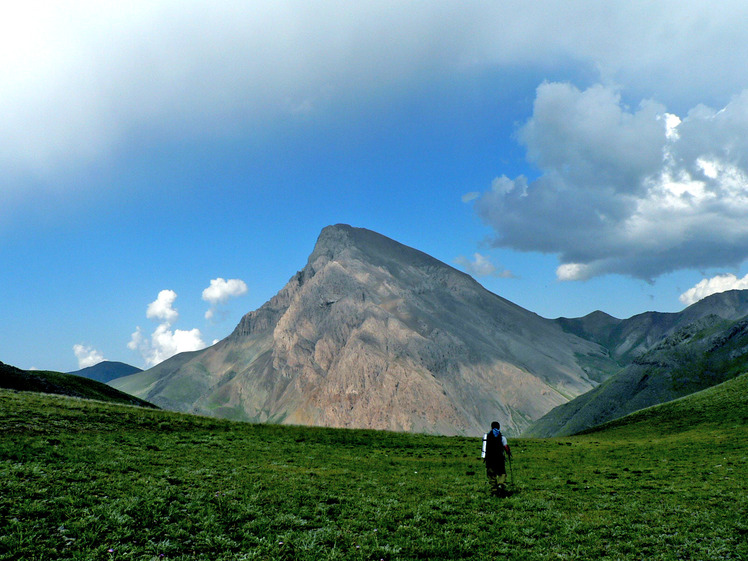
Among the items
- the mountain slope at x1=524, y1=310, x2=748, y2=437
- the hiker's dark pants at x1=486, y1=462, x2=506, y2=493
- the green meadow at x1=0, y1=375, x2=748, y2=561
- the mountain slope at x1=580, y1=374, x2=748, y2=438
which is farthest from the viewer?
the mountain slope at x1=524, y1=310, x2=748, y2=437

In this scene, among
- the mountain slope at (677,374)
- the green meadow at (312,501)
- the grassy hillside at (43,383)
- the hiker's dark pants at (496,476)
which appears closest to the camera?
the green meadow at (312,501)

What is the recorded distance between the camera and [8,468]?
64.8 ft

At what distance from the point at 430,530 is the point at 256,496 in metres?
8.56

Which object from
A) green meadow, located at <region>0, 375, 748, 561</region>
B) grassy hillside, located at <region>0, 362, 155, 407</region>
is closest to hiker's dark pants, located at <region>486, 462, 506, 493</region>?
green meadow, located at <region>0, 375, 748, 561</region>

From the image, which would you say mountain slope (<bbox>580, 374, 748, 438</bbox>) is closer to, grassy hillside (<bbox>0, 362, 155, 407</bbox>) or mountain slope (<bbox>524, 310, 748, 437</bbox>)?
mountain slope (<bbox>524, 310, 748, 437</bbox>)

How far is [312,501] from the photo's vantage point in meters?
21.0

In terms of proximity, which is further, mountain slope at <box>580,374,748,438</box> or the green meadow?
mountain slope at <box>580,374,748,438</box>

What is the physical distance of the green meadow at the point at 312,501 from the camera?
49.2 ft

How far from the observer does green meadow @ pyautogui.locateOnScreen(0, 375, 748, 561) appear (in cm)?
1501

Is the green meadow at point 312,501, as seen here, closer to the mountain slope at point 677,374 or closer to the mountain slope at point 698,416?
the mountain slope at point 698,416

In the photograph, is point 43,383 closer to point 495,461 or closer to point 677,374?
point 495,461

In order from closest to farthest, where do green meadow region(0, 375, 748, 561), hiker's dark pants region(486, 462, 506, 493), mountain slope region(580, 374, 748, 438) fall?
1. green meadow region(0, 375, 748, 561)
2. hiker's dark pants region(486, 462, 506, 493)
3. mountain slope region(580, 374, 748, 438)

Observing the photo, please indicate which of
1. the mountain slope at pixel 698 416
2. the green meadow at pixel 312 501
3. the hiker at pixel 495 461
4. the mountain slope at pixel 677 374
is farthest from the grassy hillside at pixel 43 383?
the mountain slope at pixel 677 374

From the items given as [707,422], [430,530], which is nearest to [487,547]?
[430,530]
